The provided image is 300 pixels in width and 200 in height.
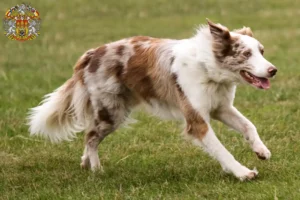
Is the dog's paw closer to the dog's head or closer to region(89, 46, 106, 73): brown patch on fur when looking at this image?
region(89, 46, 106, 73): brown patch on fur

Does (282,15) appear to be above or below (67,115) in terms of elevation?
below

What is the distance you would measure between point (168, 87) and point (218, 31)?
2.44 feet

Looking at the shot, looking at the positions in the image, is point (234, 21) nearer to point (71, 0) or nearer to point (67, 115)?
point (71, 0)

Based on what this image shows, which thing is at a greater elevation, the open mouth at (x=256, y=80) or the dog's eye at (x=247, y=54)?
the dog's eye at (x=247, y=54)

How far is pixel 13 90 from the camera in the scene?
36.6 feet

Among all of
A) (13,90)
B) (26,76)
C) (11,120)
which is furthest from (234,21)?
→ (11,120)

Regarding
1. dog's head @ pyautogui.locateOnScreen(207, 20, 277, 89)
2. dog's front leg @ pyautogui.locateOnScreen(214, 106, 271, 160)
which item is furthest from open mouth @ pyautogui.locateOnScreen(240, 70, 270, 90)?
dog's front leg @ pyautogui.locateOnScreen(214, 106, 271, 160)

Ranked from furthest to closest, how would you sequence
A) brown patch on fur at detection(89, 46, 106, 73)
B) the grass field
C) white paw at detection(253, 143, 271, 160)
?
brown patch on fur at detection(89, 46, 106, 73)
white paw at detection(253, 143, 271, 160)
the grass field

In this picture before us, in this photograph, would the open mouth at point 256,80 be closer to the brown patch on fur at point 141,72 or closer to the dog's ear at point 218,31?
the dog's ear at point 218,31

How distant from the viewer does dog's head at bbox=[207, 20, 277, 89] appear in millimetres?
6172

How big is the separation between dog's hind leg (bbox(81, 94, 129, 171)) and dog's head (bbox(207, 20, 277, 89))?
1.32m

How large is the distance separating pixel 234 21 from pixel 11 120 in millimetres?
10783

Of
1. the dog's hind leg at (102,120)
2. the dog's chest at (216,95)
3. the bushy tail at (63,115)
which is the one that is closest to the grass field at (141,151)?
the dog's hind leg at (102,120)

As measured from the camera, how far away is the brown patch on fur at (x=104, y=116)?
7.24 metres
